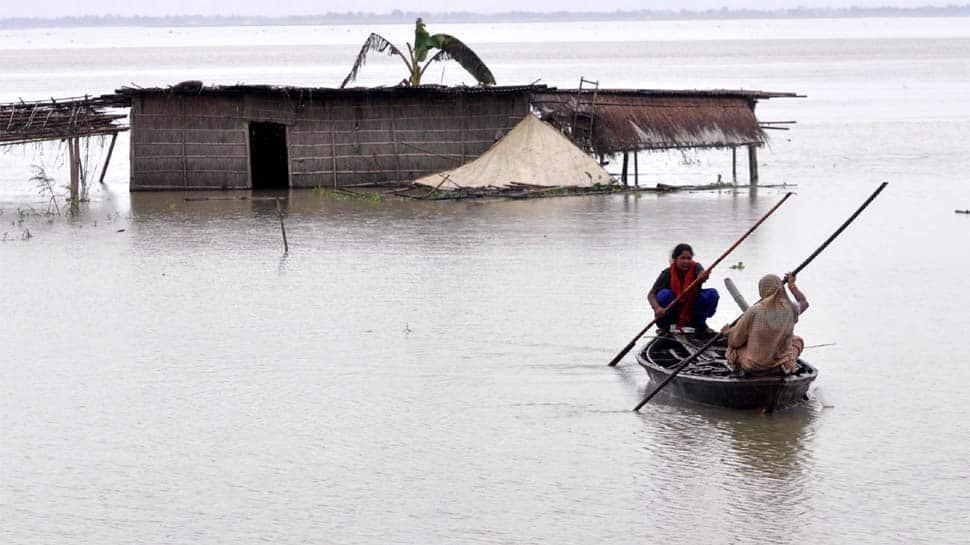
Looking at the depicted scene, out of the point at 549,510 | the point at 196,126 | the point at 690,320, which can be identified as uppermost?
the point at 196,126

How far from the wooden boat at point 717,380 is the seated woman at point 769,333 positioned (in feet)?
0.31

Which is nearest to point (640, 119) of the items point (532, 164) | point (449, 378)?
point (532, 164)

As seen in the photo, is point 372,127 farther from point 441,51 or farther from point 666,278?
point 666,278

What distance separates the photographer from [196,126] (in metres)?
21.7

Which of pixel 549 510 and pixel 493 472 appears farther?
pixel 493 472

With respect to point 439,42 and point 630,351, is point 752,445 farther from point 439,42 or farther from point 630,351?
point 439,42

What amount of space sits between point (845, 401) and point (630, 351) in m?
1.92

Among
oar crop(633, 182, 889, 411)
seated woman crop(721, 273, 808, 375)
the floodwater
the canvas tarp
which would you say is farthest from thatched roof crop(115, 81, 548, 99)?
seated woman crop(721, 273, 808, 375)

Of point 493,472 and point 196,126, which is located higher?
point 196,126

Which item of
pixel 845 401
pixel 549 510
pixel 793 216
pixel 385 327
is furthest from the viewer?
pixel 793 216

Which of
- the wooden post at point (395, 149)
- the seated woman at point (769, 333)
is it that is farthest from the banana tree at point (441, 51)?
the seated woman at point (769, 333)

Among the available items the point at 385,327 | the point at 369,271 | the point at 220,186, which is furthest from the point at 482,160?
the point at 385,327

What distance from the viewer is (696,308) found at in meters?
10.3

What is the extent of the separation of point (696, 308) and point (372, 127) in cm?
Result: 1231
